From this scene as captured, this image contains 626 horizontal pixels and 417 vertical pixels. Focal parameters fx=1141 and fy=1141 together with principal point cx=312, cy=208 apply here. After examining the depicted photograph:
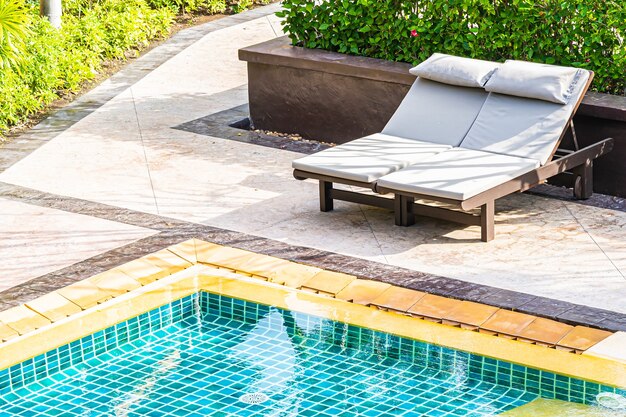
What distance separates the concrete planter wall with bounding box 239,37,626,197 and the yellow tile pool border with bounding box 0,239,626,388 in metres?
2.72

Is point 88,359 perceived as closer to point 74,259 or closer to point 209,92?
point 74,259

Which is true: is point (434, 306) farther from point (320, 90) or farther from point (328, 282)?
point (320, 90)

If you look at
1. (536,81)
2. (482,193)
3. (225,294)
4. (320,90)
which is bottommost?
(225,294)

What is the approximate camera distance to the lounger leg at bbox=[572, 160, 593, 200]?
8711 mm

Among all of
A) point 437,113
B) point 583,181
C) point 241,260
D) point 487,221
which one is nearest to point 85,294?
point 241,260

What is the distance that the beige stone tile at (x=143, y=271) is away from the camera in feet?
24.5

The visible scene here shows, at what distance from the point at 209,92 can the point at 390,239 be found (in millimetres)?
4659

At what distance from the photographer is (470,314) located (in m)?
6.79

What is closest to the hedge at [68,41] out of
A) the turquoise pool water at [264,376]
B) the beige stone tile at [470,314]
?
the turquoise pool water at [264,376]

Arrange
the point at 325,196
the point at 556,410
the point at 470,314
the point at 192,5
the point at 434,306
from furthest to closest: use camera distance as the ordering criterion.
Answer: the point at 192,5 → the point at 325,196 → the point at 434,306 → the point at 470,314 → the point at 556,410

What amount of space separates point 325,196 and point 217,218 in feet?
2.72

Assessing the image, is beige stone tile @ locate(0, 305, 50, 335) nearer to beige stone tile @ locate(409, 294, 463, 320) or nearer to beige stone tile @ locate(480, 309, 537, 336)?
beige stone tile @ locate(409, 294, 463, 320)

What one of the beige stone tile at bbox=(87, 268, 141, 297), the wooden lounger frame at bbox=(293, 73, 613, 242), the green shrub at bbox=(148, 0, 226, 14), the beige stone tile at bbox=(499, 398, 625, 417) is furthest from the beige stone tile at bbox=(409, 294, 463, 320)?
the green shrub at bbox=(148, 0, 226, 14)

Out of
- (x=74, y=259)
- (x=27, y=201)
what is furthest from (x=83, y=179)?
(x=74, y=259)
